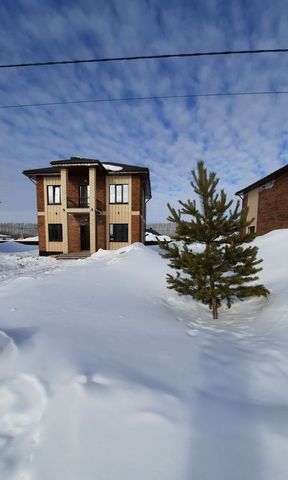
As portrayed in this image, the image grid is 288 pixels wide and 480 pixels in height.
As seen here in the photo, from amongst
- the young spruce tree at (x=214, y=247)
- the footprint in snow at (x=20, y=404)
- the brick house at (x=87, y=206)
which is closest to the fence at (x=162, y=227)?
the brick house at (x=87, y=206)

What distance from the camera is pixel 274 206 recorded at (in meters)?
15.6

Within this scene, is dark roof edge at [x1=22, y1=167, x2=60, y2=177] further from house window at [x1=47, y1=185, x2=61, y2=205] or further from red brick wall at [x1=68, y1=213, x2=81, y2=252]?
red brick wall at [x1=68, y1=213, x2=81, y2=252]

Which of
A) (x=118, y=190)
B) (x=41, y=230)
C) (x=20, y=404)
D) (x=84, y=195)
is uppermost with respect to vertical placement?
(x=118, y=190)

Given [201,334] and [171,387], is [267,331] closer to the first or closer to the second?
[201,334]

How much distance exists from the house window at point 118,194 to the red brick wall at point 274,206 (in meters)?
10.1

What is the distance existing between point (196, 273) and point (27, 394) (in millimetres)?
3921

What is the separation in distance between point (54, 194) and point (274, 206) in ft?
56.0

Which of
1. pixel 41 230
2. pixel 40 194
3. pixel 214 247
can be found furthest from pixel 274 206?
pixel 41 230

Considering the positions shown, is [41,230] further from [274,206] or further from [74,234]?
[274,206]

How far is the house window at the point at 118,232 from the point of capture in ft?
57.9

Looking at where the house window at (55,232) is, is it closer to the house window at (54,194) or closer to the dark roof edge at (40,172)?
Answer: the house window at (54,194)

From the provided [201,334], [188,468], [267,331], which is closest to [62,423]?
[188,468]

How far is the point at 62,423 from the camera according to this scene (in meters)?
1.69

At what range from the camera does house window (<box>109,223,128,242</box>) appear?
57.9 feet
